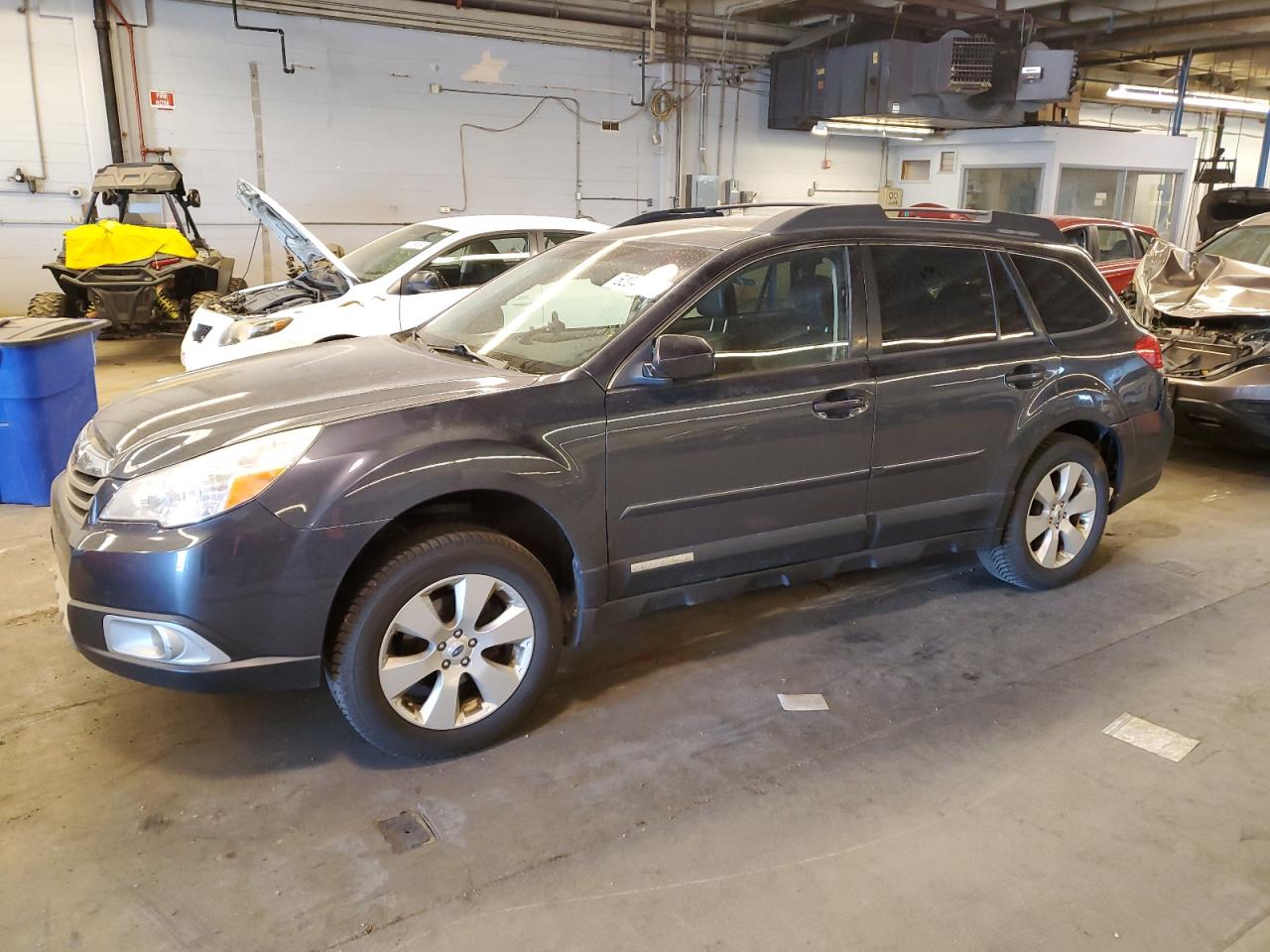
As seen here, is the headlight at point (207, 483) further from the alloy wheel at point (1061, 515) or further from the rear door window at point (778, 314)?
the alloy wheel at point (1061, 515)

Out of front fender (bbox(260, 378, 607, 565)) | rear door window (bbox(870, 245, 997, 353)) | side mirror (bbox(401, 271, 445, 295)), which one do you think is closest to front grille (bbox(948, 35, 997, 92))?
side mirror (bbox(401, 271, 445, 295))

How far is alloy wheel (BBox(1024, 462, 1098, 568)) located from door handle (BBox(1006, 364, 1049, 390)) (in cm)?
43

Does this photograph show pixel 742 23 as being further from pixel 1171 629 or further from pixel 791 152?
pixel 1171 629

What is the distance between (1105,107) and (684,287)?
67.6 ft

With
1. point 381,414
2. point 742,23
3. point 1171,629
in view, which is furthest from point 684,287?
point 742,23

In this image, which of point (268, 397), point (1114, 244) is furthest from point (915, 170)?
point (268, 397)

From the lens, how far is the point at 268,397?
2982 millimetres

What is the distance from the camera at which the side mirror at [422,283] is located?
7.16 m

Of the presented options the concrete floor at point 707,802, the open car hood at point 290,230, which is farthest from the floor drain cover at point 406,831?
the open car hood at point 290,230

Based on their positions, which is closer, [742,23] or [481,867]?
[481,867]

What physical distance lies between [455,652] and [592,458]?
72 cm

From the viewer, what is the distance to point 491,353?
337cm

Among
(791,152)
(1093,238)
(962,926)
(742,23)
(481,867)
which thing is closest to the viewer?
(962,926)

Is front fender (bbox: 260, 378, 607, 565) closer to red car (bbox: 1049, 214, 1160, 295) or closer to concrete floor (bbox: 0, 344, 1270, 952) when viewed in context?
concrete floor (bbox: 0, 344, 1270, 952)
